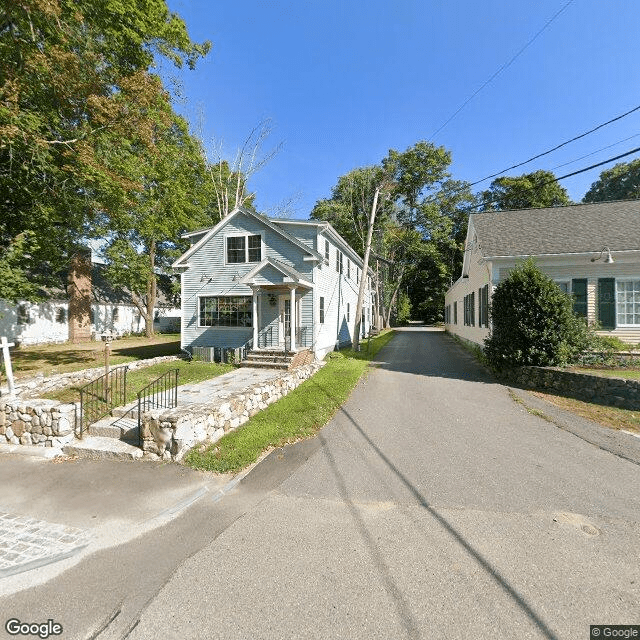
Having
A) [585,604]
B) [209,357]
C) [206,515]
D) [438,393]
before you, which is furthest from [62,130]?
[585,604]

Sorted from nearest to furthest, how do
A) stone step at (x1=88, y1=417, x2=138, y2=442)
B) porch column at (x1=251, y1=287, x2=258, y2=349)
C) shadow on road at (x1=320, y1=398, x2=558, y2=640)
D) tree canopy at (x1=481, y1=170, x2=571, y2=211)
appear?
shadow on road at (x1=320, y1=398, x2=558, y2=640)
stone step at (x1=88, y1=417, x2=138, y2=442)
porch column at (x1=251, y1=287, x2=258, y2=349)
tree canopy at (x1=481, y1=170, x2=571, y2=211)

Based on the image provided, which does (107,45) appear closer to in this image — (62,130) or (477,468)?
(62,130)

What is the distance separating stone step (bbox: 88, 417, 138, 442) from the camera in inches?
257

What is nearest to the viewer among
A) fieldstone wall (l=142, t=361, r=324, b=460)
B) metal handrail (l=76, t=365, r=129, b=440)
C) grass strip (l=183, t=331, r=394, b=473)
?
grass strip (l=183, t=331, r=394, b=473)

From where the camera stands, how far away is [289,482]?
4.99 metres

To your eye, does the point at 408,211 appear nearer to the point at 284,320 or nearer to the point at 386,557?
the point at 284,320

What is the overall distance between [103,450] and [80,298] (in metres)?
26.9

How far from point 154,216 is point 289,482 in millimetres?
15539

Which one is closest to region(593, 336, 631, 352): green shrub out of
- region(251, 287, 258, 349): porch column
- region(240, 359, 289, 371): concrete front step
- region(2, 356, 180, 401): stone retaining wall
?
region(240, 359, 289, 371): concrete front step

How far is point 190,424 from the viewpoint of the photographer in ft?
19.8

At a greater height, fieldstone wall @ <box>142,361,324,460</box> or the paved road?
fieldstone wall @ <box>142,361,324,460</box>

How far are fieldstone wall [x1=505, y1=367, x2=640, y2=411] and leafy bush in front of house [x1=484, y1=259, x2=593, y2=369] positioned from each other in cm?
46

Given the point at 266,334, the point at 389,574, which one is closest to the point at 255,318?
the point at 266,334

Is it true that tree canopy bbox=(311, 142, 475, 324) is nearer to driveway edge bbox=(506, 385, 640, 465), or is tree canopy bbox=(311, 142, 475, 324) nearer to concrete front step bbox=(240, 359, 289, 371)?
concrete front step bbox=(240, 359, 289, 371)
